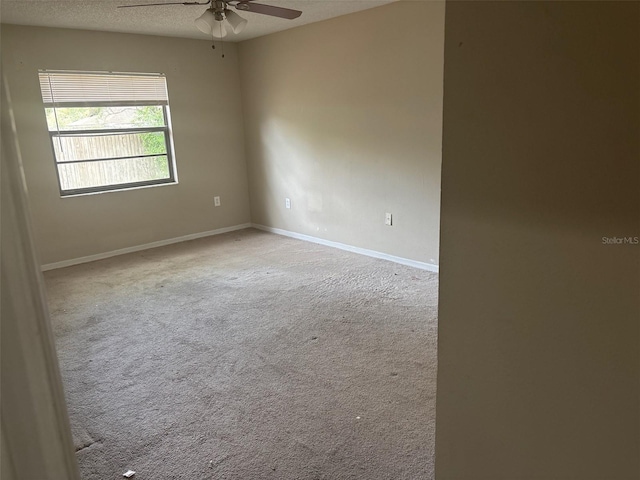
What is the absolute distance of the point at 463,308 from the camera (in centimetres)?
103

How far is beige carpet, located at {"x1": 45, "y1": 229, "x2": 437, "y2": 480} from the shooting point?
1.96 meters

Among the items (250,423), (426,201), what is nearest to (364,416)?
(250,423)

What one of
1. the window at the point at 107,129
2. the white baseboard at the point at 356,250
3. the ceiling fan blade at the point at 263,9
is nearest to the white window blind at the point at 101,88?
the window at the point at 107,129

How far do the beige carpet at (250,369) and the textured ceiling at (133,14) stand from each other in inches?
89.2

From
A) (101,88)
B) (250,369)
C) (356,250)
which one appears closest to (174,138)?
(101,88)

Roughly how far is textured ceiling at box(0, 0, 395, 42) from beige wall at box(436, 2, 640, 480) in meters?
3.25

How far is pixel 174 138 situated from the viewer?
5.21 metres

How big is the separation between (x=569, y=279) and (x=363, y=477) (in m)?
1.34

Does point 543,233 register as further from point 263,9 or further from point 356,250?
point 356,250

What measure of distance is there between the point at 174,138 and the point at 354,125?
2110 mm

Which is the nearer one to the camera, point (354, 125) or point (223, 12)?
point (223, 12)

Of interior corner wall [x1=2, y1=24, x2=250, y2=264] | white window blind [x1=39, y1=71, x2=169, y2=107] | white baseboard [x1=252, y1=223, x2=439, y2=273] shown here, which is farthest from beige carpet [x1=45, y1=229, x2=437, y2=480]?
white window blind [x1=39, y1=71, x2=169, y2=107]

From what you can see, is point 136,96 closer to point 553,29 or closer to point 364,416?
point 364,416

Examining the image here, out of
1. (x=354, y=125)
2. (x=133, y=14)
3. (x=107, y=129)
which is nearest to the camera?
(x=133, y=14)
